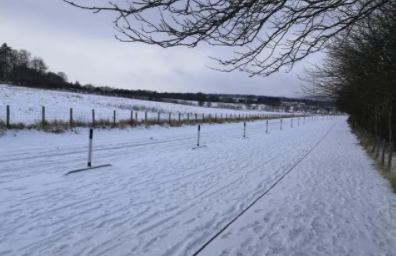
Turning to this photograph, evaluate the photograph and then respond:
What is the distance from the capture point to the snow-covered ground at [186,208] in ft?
15.9

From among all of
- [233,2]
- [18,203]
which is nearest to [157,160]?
[18,203]

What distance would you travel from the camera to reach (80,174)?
9.04 metres

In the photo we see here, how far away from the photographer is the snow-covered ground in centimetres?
485

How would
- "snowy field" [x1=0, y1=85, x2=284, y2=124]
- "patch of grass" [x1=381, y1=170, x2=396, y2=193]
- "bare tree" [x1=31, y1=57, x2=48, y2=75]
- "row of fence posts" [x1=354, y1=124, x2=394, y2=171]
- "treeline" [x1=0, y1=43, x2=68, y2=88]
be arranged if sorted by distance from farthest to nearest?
"bare tree" [x1=31, y1=57, x2=48, y2=75] < "treeline" [x1=0, y1=43, x2=68, y2=88] < "snowy field" [x1=0, y1=85, x2=284, y2=124] < "row of fence posts" [x1=354, y1=124, x2=394, y2=171] < "patch of grass" [x1=381, y1=170, x2=396, y2=193]

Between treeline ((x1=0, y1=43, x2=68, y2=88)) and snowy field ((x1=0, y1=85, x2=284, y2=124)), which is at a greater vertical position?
treeline ((x1=0, y1=43, x2=68, y2=88))

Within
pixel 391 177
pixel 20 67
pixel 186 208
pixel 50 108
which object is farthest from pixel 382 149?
pixel 20 67

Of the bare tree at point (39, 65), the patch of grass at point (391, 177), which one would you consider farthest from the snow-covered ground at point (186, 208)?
the bare tree at point (39, 65)

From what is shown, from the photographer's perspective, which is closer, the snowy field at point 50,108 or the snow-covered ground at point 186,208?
the snow-covered ground at point 186,208

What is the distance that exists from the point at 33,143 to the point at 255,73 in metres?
13.1

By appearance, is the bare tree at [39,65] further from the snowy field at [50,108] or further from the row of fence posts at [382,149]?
the row of fence posts at [382,149]

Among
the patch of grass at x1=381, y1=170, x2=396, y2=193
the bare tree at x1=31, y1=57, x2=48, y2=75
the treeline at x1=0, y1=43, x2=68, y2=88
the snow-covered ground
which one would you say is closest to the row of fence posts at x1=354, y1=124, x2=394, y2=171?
the patch of grass at x1=381, y1=170, x2=396, y2=193

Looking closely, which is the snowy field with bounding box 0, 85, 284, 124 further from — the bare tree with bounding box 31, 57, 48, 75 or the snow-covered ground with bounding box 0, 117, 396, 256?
the bare tree with bounding box 31, 57, 48, 75

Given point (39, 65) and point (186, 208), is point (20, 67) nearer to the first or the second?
point (39, 65)

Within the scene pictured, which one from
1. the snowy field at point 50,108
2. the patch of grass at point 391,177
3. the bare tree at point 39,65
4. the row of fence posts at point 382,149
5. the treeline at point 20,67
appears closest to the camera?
the patch of grass at point 391,177
